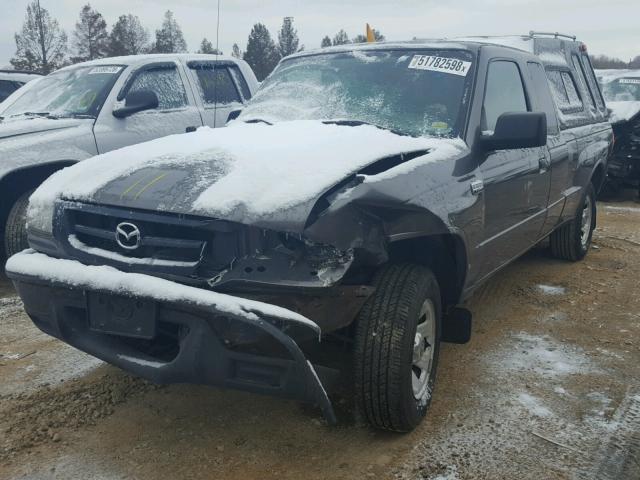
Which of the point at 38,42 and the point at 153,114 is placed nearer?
the point at 153,114

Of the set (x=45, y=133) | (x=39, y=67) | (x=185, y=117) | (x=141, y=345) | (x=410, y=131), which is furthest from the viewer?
(x=39, y=67)

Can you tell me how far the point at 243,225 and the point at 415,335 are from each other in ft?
3.01

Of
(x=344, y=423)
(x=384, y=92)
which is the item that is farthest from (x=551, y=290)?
(x=344, y=423)

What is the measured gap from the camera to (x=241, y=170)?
109 inches

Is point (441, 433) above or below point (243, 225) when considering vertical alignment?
below

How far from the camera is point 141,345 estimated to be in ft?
9.01

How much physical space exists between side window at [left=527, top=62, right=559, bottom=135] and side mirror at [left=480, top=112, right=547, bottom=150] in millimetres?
1230

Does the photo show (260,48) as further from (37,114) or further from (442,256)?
(442,256)

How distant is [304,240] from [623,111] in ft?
27.7

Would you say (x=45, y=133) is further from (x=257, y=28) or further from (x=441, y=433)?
(x=257, y=28)

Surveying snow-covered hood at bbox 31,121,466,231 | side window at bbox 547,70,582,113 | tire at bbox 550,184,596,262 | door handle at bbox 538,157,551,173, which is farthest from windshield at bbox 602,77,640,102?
snow-covered hood at bbox 31,121,466,231

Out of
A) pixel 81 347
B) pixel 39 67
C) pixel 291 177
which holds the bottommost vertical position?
pixel 39 67

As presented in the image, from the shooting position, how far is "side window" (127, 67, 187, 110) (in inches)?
251

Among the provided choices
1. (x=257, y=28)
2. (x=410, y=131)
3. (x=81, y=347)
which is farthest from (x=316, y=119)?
(x=257, y=28)
